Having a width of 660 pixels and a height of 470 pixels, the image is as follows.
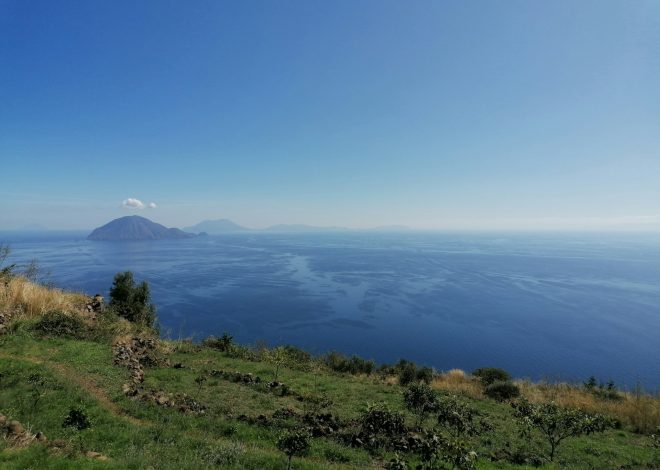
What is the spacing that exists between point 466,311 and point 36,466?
7812cm

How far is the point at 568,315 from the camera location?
7362 cm

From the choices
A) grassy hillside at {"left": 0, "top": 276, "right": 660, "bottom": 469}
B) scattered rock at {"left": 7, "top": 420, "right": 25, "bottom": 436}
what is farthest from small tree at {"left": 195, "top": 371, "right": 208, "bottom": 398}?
scattered rock at {"left": 7, "top": 420, "right": 25, "bottom": 436}

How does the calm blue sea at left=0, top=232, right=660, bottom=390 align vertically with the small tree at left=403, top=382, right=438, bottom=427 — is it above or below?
below

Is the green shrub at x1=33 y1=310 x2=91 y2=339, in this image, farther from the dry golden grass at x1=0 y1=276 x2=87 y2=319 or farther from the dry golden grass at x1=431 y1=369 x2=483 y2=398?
the dry golden grass at x1=431 y1=369 x2=483 y2=398

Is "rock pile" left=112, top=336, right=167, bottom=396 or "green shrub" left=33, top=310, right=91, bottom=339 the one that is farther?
"green shrub" left=33, top=310, right=91, bottom=339

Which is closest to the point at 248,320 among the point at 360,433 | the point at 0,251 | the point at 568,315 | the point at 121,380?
the point at 0,251

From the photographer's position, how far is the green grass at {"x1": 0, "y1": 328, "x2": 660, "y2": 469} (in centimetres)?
777

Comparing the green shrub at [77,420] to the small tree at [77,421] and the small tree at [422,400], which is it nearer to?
the small tree at [77,421]

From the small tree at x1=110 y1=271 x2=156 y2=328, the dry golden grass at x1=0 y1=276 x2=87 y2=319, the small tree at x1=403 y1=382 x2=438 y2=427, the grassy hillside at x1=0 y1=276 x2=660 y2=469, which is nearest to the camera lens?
the grassy hillside at x1=0 y1=276 x2=660 y2=469

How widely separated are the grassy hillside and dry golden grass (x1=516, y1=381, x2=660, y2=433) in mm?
85

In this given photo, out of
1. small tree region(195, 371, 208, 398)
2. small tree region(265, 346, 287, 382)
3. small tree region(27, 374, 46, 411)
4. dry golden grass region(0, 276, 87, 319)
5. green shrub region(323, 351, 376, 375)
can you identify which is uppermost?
dry golden grass region(0, 276, 87, 319)

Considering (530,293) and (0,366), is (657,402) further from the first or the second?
(530,293)

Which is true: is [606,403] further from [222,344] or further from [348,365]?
[222,344]

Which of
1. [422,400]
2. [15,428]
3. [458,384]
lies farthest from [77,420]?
[458,384]
